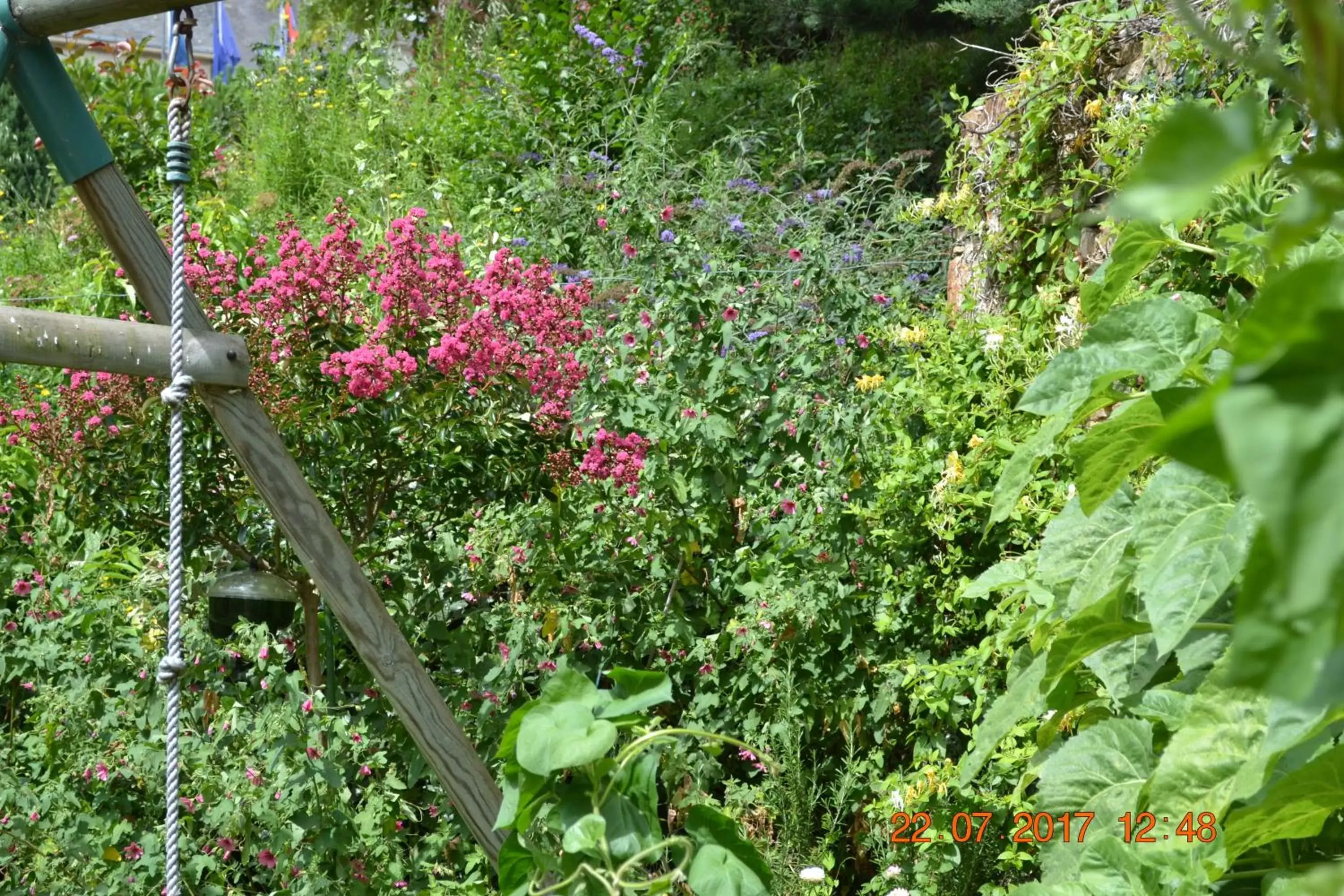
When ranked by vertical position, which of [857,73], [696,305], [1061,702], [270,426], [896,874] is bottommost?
[896,874]

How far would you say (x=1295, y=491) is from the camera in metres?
0.31

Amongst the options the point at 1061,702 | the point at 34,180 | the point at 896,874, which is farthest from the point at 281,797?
the point at 34,180

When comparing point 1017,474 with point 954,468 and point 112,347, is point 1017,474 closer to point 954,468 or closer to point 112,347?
point 112,347

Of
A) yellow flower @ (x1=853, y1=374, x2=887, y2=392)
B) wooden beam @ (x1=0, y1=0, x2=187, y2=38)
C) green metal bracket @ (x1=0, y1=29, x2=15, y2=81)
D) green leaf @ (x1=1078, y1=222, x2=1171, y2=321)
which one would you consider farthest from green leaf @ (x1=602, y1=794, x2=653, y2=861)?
yellow flower @ (x1=853, y1=374, x2=887, y2=392)

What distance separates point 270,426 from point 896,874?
155 centimetres

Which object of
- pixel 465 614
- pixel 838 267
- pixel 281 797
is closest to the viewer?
pixel 281 797

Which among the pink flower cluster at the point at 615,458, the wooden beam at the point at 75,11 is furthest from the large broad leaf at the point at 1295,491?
the pink flower cluster at the point at 615,458

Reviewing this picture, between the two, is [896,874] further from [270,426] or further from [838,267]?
[838,267]

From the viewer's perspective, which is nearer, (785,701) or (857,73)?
(785,701)

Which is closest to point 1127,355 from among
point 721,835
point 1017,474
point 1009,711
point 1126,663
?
point 1017,474

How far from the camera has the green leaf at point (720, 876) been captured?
3.62 ft

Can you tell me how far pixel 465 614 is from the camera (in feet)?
10.2

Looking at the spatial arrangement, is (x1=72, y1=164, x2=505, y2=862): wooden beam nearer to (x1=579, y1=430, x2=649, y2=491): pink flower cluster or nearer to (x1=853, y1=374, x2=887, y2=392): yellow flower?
(x1=579, y1=430, x2=649, y2=491): pink flower cluster

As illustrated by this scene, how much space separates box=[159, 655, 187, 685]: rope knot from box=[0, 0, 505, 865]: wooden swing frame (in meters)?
0.25
